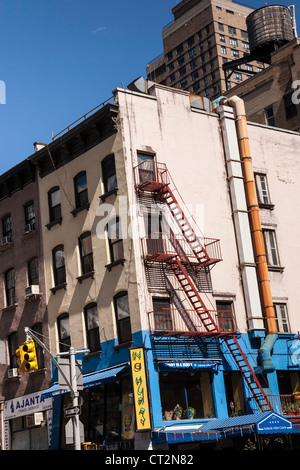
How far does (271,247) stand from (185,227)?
6.06 meters

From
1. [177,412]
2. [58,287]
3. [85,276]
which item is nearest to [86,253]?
[85,276]

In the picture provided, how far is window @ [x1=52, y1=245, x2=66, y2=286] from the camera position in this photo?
122 feet

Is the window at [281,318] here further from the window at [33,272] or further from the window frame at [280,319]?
the window at [33,272]

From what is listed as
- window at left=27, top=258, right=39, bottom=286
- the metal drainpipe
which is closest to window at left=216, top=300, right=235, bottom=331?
the metal drainpipe

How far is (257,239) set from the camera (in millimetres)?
37094

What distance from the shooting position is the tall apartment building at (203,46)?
377 ft

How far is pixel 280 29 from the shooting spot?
63.1m

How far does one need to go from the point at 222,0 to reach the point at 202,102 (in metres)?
86.6

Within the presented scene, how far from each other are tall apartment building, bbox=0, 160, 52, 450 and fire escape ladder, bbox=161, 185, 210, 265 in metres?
8.02

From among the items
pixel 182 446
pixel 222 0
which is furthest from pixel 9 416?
pixel 222 0

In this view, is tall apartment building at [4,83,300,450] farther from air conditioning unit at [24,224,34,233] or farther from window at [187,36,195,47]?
window at [187,36,195,47]

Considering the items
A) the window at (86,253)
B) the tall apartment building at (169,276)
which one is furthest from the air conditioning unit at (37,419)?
the window at (86,253)

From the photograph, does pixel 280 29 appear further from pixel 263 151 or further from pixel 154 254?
pixel 154 254

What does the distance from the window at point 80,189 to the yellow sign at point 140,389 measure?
9.04m
